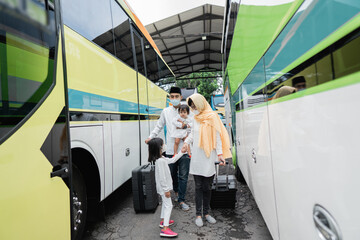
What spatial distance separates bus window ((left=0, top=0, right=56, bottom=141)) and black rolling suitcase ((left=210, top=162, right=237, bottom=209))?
2.63m

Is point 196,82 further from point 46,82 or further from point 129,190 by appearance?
point 46,82

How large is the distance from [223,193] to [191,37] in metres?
11.8

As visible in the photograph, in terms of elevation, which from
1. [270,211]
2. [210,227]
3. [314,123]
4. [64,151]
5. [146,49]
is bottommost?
[210,227]

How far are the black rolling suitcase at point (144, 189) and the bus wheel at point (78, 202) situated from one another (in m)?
0.89

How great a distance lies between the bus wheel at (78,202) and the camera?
258cm

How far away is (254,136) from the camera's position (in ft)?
8.37

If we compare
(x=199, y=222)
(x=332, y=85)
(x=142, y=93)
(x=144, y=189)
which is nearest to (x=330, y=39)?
(x=332, y=85)

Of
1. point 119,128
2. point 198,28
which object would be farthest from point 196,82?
point 119,128

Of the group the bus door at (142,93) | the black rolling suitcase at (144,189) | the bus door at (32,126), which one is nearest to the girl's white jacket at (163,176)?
the black rolling suitcase at (144,189)

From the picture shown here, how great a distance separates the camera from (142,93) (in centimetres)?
492

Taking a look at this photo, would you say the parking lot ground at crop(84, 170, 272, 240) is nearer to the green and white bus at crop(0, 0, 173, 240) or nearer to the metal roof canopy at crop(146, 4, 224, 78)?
the green and white bus at crop(0, 0, 173, 240)

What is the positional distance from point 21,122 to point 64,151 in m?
0.44

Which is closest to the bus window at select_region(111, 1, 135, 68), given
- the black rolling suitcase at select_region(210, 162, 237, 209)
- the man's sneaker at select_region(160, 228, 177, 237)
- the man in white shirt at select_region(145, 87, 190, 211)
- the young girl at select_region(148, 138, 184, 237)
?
the man in white shirt at select_region(145, 87, 190, 211)

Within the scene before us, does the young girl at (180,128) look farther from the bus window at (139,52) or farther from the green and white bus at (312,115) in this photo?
the green and white bus at (312,115)
